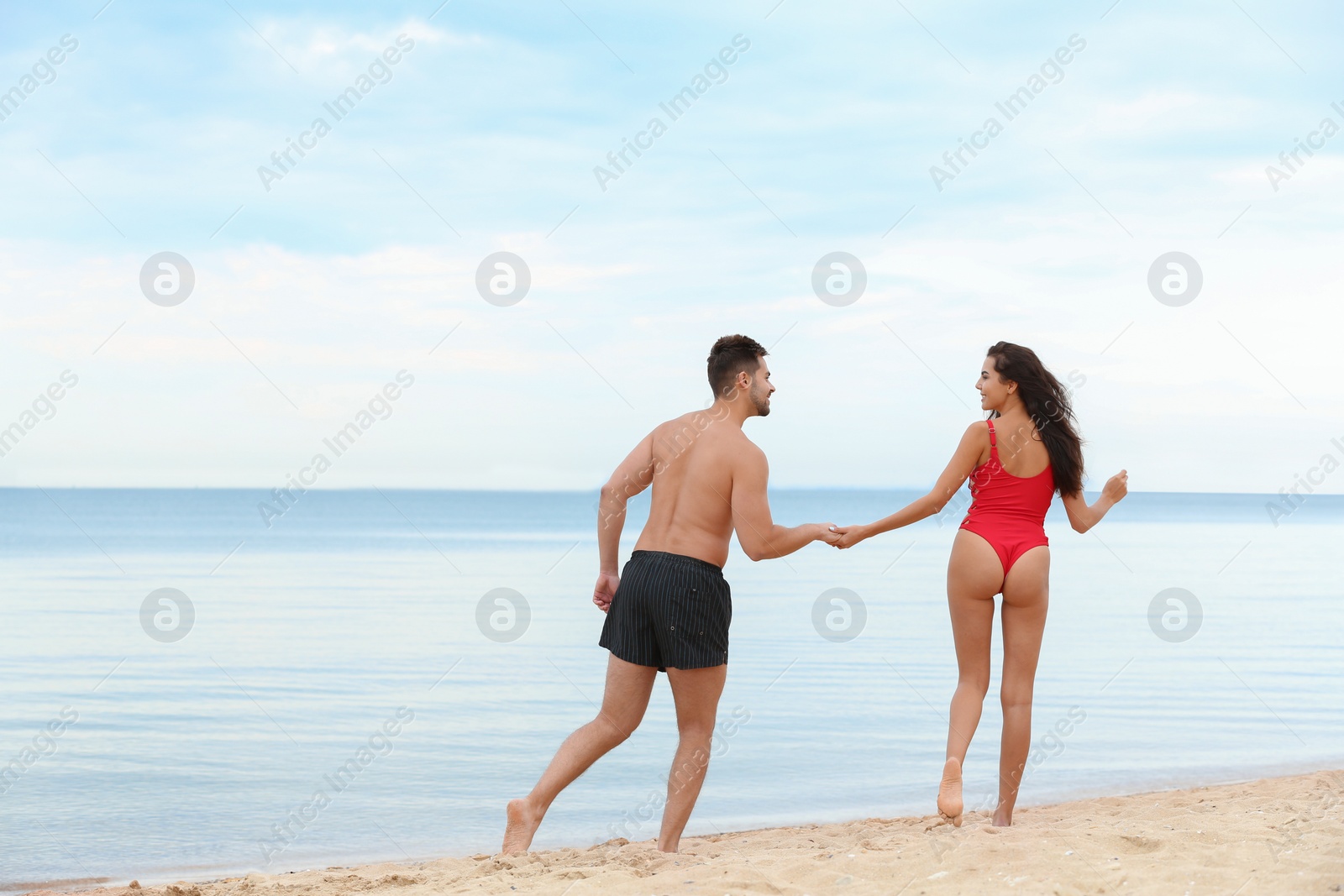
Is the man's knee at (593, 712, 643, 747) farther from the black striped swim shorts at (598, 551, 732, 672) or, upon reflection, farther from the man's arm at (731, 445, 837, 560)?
the man's arm at (731, 445, 837, 560)

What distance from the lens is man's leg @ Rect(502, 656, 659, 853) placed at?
4309mm

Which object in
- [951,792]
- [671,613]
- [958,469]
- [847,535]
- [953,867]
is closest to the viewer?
[953,867]

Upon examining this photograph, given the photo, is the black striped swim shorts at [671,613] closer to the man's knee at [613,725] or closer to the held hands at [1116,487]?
the man's knee at [613,725]

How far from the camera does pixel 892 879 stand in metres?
3.51

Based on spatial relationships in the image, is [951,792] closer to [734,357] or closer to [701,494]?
[701,494]

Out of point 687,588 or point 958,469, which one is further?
point 958,469

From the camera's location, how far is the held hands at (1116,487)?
482 cm

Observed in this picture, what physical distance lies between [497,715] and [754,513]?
5454 millimetres

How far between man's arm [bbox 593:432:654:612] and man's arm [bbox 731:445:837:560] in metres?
0.40

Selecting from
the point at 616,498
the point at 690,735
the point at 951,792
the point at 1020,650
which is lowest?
the point at 951,792

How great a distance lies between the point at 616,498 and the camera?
4496 mm

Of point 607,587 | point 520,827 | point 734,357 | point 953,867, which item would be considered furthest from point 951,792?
point 734,357

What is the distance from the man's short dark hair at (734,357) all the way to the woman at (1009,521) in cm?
82

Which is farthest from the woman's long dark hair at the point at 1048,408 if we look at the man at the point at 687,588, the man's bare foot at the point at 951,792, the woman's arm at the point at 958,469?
the man's bare foot at the point at 951,792
